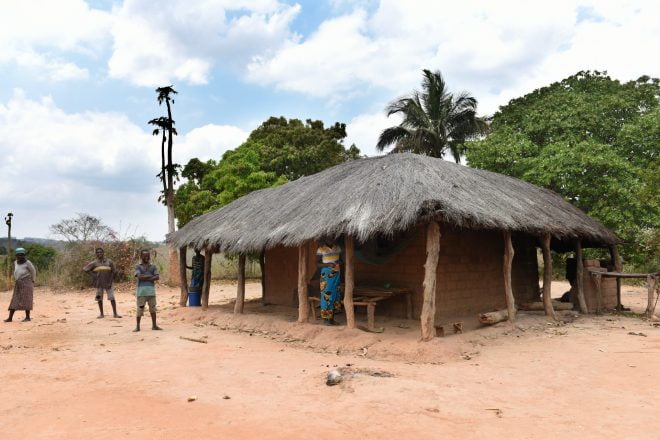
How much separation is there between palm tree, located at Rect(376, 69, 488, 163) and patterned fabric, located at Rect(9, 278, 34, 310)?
16589 mm

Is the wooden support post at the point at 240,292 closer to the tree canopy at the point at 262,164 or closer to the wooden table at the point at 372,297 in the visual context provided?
the wooden table at the point at 372,297

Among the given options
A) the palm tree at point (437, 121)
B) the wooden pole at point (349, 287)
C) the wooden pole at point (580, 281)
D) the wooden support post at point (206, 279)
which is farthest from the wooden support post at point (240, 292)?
the palm tree at point (437, 121)

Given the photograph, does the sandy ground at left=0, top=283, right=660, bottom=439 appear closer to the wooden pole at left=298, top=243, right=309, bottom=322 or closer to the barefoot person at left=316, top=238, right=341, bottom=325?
the wooden pole at left=298, top=243, right=309, bottom=322

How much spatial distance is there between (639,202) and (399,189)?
9.95 m

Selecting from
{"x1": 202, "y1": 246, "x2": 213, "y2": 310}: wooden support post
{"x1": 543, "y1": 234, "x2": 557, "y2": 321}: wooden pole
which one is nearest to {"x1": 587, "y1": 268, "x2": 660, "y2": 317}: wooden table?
{"x1": 543, "y1": 234, "x2": 557, "y2": 321}: wooden pole

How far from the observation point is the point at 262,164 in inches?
914

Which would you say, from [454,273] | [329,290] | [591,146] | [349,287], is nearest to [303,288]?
[329,290]

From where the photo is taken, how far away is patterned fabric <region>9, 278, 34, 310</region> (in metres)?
10.8

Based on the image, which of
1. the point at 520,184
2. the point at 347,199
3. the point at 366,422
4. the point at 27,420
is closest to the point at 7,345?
the point at 27,420

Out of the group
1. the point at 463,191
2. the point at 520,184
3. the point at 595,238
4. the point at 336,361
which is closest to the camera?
the point at 336,361

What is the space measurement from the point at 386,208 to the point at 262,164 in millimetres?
16093

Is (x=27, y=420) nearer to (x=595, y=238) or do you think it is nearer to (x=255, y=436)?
(x=255, y=436)

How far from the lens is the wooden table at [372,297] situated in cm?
841

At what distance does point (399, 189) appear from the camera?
8273 millimetres
